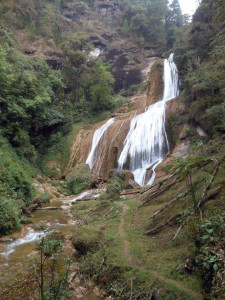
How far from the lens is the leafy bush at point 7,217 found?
305 inches

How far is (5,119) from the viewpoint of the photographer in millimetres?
15805

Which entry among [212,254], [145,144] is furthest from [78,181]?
[212,254]

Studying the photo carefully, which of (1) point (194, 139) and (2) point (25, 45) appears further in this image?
(2) point (25, 45)

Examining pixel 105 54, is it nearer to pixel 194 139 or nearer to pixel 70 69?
pixel 70 69

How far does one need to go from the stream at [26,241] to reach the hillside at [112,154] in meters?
0.06

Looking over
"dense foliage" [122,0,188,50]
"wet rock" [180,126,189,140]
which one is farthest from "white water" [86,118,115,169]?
"dense foliage" [122,0,188,50]

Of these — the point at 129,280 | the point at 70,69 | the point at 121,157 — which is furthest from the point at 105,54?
the point at 129,280

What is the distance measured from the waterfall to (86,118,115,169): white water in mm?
2795

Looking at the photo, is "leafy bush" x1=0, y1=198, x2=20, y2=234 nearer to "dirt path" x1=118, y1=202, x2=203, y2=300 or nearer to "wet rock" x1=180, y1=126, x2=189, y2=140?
"dirt path" x1=118, y1=202, x2=203, y2=300

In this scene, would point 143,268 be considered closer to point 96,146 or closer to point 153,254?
point 153,254

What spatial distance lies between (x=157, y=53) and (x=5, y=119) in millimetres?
30628

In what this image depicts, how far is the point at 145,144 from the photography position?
725 inches

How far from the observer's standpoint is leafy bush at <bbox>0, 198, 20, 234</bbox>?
774 centimetres

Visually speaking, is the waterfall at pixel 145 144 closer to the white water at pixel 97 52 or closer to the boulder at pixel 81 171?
the boulder at pixel 81 171
